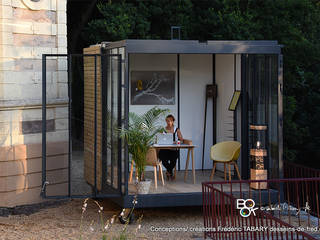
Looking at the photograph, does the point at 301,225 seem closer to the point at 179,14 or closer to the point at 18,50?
the point at 18,50

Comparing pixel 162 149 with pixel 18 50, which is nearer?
pixel 18 50

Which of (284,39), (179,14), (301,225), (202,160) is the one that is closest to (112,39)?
(179,14)

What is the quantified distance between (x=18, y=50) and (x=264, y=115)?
4050 millimetres

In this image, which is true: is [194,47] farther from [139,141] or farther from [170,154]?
[170,154]

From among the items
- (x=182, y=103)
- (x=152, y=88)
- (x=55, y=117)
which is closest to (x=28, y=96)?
(x=55, y=117)

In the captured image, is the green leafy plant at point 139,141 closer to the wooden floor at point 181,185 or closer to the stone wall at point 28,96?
the wooden floor at point 181,185

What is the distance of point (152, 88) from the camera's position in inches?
451

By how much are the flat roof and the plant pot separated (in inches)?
74.4

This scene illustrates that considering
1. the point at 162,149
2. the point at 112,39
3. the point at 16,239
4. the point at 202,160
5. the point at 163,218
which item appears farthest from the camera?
the point at 112,39

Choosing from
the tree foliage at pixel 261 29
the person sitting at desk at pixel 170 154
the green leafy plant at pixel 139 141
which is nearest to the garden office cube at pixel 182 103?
the green leafy plant at pixel 139 141

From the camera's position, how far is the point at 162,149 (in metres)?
10.6

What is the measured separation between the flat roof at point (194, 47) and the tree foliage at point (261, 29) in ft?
22.6

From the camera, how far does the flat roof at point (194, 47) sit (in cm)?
885

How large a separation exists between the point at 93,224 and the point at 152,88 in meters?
3.18
